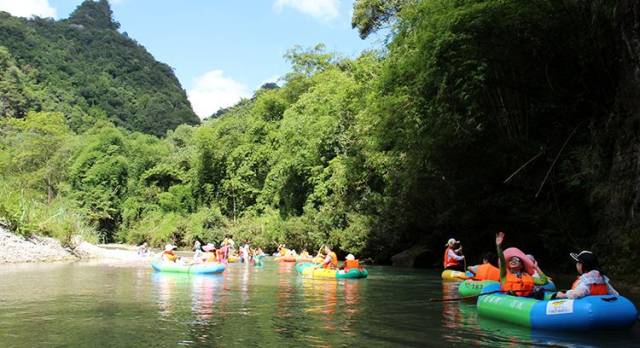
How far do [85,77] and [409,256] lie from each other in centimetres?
8296

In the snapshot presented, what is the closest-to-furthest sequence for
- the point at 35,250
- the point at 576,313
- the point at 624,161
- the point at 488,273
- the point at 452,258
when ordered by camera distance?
the point at 576,313, the point at 488,273, the point at 624,161, the point at 452,258, the point at 35,250

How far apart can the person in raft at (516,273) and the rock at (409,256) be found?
13.2 meters

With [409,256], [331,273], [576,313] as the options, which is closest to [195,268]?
[331,273]

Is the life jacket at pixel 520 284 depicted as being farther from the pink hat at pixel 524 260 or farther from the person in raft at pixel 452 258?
the person in raft at pixel 452 258

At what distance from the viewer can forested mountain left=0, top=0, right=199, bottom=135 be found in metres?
75.2

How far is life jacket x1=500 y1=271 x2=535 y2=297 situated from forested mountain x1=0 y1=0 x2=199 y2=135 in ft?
232

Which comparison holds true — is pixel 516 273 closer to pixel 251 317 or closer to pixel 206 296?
pixel 251 317

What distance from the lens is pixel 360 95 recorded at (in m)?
29.8

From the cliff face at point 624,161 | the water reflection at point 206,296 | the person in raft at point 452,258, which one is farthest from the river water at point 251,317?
the cliff face at point 624,161

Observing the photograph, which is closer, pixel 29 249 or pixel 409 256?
pixel 409 256

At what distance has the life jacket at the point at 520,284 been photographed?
30.2ft

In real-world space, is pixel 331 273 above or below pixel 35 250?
below

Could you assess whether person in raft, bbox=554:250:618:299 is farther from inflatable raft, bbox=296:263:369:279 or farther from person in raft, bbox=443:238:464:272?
inflatable raft, bbox=296:263:369:279

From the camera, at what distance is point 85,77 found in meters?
92.9
